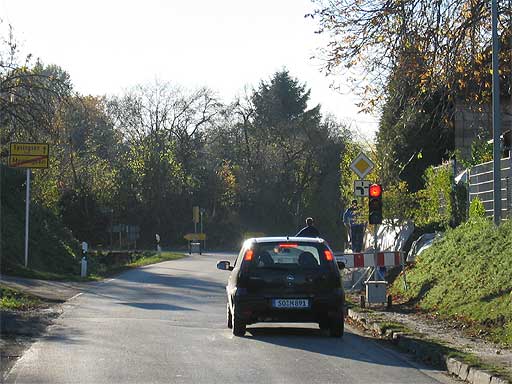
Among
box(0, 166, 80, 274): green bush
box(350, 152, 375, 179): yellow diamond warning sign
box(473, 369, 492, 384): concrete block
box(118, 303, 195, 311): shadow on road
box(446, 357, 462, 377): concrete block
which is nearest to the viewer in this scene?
box(473, 369, 492, 384): concrete block

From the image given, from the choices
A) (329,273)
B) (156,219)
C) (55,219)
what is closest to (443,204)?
(329,273)

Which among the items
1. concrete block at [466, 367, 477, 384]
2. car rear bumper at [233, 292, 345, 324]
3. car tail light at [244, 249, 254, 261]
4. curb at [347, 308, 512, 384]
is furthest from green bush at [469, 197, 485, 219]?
concrete block at [466, 367, 477, 384]

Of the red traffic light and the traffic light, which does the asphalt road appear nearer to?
the traffic light

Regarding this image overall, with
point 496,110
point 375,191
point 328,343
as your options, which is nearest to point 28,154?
point 375,191

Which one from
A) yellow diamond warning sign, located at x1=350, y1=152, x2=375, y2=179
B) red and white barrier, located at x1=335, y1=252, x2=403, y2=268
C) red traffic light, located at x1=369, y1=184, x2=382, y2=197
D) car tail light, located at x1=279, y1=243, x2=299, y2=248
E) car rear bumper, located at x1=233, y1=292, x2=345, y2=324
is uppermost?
yellow diamond warning sign, located at x1=350, y1=152, x2=375, y2=179

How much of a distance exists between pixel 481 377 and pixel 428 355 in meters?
2.26

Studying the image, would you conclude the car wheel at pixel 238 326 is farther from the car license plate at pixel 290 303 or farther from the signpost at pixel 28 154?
the signpost at pixel 28 154

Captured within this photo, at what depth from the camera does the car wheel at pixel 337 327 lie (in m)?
15.0

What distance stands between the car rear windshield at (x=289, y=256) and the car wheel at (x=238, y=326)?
0.86 metres

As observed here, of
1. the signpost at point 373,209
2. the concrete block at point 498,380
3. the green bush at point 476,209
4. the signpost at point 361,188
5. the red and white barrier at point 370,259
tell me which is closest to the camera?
the concrete block at point 498,380

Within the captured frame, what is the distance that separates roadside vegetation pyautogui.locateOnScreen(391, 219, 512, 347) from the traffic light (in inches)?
69.5

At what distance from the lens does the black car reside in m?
15.0

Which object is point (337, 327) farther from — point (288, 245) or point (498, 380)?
point (498, 380)

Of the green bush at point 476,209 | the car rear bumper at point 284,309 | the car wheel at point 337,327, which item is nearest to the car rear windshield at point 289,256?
the car rear bumper at point 284,309
